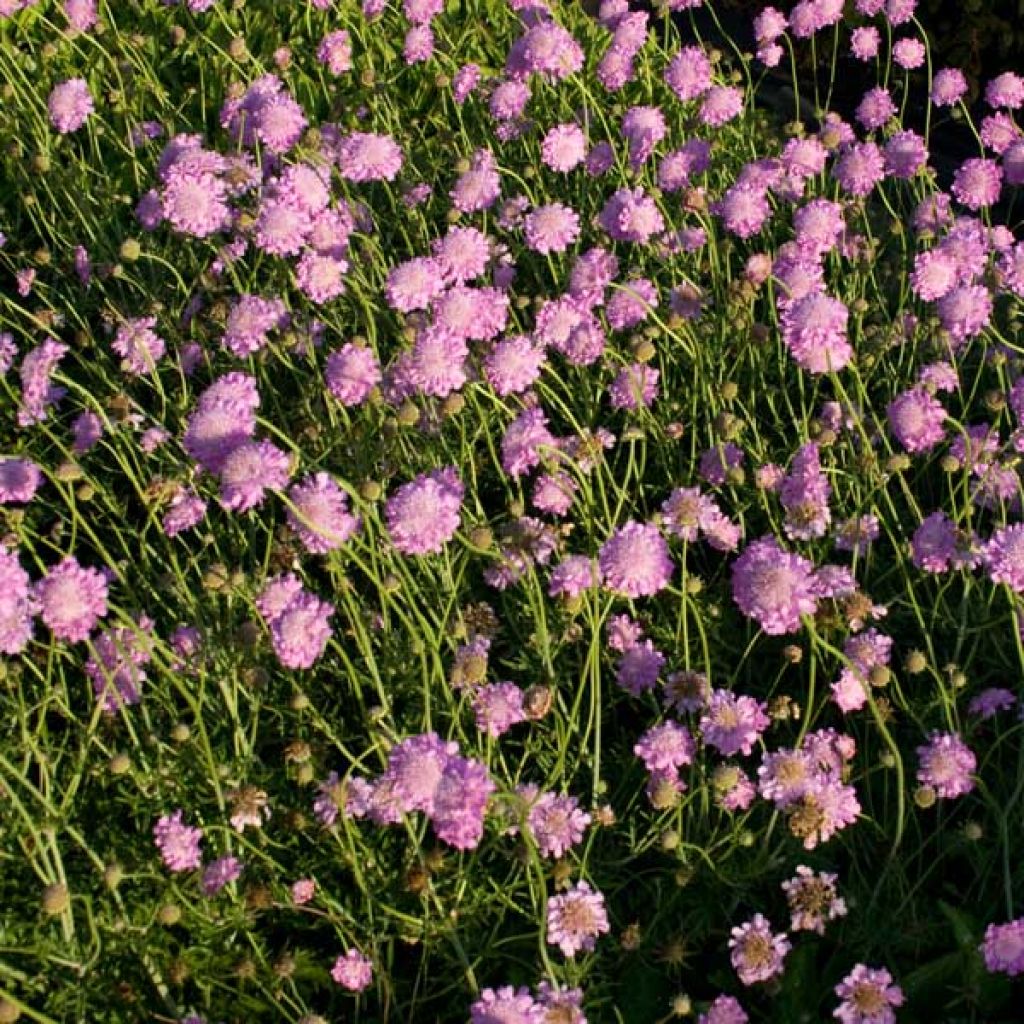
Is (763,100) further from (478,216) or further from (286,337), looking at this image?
(286,337)

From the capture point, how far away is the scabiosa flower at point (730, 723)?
5.48 ft

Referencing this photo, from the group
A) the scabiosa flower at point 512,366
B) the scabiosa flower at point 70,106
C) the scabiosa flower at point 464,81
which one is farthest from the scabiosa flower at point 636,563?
the scabiosa flower at point 70,106

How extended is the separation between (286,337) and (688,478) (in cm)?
73

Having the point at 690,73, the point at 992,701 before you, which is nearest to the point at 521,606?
the point at 992,701

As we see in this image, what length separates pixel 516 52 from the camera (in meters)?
2.49

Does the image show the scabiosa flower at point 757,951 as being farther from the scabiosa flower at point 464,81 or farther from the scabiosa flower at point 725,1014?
the scabiosa flower at point 464,81

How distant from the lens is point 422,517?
1619mm

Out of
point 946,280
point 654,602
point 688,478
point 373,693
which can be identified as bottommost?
point 373,693

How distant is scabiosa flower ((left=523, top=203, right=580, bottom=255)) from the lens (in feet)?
7.27

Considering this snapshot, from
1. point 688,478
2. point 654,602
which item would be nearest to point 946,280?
point 688,478

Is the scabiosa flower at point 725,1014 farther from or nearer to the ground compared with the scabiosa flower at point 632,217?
nearer to the ground

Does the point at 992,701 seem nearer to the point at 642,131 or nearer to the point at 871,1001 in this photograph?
the point at 871,1001

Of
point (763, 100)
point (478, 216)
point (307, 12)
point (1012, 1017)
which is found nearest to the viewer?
point (1012, 1017)

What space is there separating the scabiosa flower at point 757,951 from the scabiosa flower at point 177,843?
741 millimetres
